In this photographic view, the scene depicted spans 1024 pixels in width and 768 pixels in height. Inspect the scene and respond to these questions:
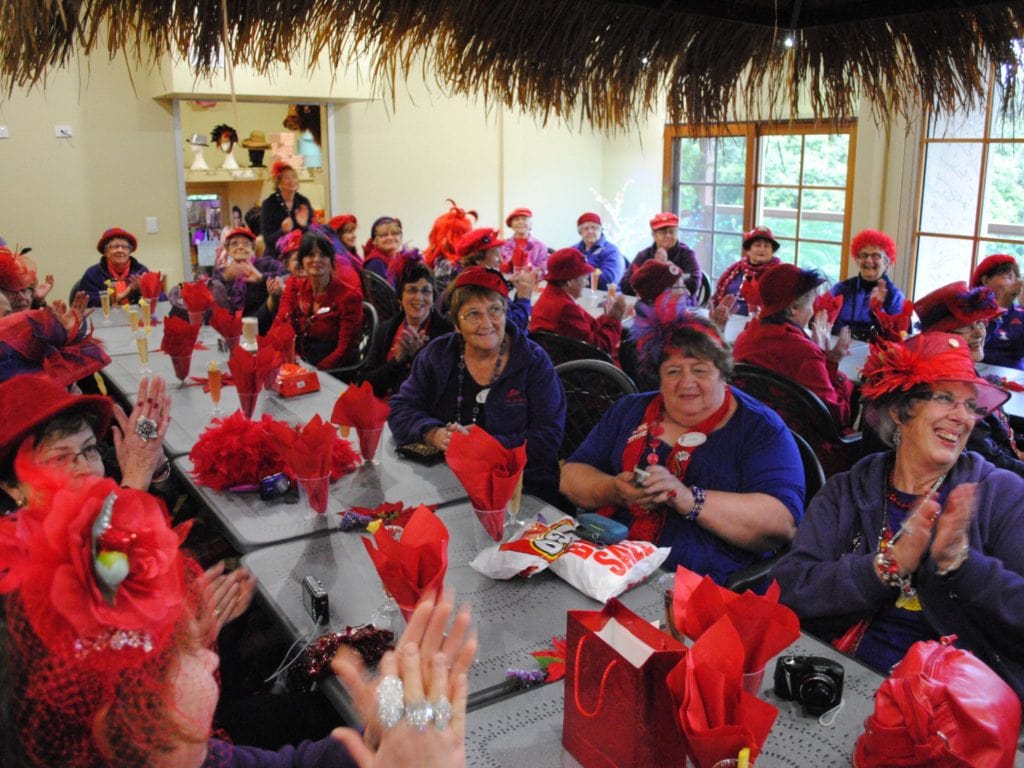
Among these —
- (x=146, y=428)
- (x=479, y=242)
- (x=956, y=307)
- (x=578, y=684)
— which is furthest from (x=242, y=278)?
(x=578, y=684)

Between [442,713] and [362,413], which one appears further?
[362,413]

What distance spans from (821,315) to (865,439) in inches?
34.8

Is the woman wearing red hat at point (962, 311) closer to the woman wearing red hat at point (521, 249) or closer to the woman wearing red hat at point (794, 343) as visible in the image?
the woman wearing red hat at point (794, 343)

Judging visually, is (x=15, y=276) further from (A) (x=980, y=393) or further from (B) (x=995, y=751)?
(B) (x=995, y=751)

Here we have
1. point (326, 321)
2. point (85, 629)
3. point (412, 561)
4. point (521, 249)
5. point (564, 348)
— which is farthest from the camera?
point (521, 249)

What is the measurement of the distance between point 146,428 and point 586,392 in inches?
62.4

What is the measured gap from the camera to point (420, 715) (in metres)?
1.05

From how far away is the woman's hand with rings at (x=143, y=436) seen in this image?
2414 millimetres

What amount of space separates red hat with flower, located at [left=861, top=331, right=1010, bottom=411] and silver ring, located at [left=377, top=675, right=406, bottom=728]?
1.51m

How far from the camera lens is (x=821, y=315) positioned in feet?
13.4

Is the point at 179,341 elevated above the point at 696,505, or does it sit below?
above

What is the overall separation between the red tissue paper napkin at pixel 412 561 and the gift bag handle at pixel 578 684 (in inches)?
13.7

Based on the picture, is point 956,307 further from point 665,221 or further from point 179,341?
point 665,221

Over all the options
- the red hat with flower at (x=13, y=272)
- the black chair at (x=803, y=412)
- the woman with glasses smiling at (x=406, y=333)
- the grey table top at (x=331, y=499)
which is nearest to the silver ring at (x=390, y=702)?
the grey table top at (x=331, y=499)
